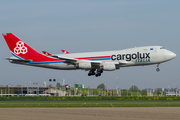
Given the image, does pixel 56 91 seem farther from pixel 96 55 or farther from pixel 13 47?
pixel 96 55

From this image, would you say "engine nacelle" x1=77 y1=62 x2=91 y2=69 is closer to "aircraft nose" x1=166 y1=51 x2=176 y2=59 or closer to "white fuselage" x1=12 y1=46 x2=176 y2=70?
"white fuselage" x1=12 y1=46 x2=176 y2=70

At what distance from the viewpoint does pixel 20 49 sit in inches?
3034

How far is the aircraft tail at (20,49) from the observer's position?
7492 centimetres

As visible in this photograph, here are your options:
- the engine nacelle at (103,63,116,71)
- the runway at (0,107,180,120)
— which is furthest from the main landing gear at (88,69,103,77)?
the runway at (0,107,180,120)

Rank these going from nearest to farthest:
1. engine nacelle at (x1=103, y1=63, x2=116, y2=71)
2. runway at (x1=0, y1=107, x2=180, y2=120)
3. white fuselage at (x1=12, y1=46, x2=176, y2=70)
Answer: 1. runway at (x1=0, y1=107, x2=180, y2=120)
2. white fuselage at (x1=12, y1=46, x2=176, y2=70)
3. engine nacelle at (x1=103, y1=63, x2=116, y2=71)

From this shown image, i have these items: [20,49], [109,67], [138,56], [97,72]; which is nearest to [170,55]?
[138,56]

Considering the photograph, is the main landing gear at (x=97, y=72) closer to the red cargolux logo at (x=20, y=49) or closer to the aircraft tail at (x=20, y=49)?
the aircraft tail at (x=20, y=49)

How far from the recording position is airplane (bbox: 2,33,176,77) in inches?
2576

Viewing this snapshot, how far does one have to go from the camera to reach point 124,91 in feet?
391

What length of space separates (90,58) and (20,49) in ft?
63.2

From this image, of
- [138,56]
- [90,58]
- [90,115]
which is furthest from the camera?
Answer: [90,58]

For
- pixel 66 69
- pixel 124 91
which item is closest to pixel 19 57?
pixel 66 69

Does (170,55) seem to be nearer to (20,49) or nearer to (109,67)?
(109,67)

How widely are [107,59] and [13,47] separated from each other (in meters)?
25.6
